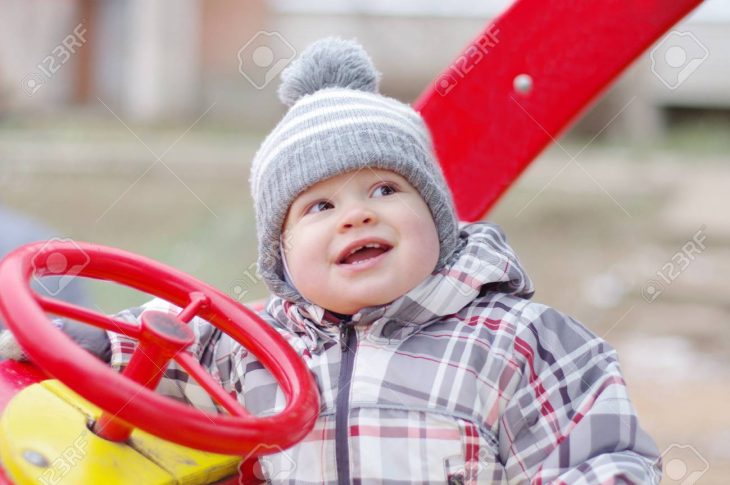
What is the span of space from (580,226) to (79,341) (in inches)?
199

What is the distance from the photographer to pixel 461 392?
1208 millimetres

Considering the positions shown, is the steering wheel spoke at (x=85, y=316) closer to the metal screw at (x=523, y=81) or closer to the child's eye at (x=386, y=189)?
the child's eye at (x=386, y=189)

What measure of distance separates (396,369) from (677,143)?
26.9 ft

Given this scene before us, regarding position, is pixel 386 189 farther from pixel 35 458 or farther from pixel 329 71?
pixel 35 458

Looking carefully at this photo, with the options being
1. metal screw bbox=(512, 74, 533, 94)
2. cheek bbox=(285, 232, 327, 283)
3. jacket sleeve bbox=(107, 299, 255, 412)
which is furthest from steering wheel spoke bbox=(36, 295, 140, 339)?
metal screw bbox=(512, 74, 533, 94)

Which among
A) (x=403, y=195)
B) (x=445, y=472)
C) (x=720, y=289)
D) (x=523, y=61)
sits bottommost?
(x=720, y=289)

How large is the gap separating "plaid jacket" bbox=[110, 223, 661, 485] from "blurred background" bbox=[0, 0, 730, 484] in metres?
0.40

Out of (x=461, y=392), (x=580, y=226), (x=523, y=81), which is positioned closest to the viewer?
(x=461, y=392)

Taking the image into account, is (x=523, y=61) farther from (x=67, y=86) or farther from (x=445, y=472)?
(x=67, y=86)

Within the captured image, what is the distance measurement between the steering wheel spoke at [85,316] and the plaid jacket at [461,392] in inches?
4.7

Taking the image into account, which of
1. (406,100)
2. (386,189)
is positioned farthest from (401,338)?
(406,100)

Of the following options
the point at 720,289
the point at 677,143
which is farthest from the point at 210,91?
the point at 720,289

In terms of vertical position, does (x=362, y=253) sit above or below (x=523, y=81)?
below

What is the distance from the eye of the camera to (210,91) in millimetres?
11383
